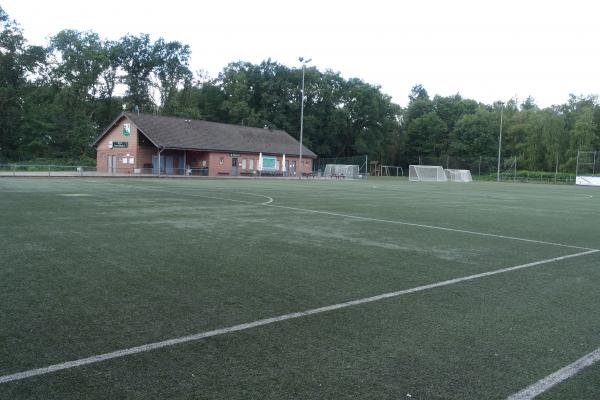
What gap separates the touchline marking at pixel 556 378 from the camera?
3.24 metres

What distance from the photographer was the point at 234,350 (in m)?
3.86

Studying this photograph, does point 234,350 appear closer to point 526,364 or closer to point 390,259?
point 526,364

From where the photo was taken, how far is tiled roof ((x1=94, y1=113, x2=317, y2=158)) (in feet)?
164

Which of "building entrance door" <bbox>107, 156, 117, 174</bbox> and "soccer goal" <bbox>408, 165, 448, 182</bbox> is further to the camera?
"soccer goal" <bbox>408, 165, 448, 182</bbox>

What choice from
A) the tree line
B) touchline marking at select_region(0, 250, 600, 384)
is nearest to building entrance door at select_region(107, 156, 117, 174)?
the tree line

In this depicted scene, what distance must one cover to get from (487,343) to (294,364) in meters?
1.76

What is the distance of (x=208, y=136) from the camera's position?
55.1 meters

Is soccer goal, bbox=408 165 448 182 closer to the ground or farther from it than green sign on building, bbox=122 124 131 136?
closer to the ground

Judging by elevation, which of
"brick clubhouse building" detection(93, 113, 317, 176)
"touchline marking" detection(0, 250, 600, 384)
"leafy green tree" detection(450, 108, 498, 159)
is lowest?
"touchline marking" detection(0, 250, 600, 384)

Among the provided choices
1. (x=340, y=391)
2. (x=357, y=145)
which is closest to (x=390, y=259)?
(x=340, y=391)

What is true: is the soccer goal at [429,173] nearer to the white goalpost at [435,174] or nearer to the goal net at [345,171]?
the white goalpost at [435,174]

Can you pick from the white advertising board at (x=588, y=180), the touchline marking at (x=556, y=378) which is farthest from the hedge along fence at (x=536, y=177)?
the touchline marking at (x=556, y=378)

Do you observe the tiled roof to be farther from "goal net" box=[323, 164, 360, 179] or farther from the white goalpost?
the white goalpost

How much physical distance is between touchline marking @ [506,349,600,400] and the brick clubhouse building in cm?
4496
